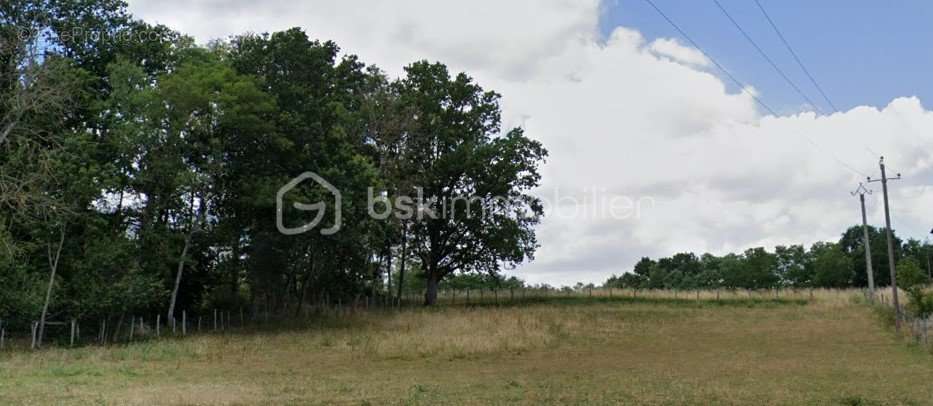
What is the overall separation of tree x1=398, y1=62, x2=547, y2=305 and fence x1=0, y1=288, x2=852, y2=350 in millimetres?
3669

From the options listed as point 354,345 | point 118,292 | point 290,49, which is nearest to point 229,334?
point 118,292

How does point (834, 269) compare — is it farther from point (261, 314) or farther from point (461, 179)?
point (261, 314)

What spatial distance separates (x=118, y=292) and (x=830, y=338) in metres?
29.2

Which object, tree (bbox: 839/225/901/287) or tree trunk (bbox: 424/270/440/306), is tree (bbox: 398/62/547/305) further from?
tree (bbox: 839/225/901/287)

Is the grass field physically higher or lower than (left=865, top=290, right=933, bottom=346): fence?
lower

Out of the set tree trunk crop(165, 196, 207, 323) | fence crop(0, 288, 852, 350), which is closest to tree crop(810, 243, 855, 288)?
fence crop(0, 288, 852, 350)

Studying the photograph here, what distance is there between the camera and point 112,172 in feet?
103

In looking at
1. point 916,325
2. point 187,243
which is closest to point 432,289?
point 187,243

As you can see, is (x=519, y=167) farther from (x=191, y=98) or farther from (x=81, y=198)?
(x=81, y=198)

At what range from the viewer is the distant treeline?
93312mm

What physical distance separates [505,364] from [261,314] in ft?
70.8

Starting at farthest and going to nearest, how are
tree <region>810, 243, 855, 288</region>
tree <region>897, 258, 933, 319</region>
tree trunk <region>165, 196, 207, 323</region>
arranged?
tree <region>810, 243, 855, 288</region> → tree trunk <region>165, 196, 207, 323</region> → tree <region>897, 258, 933, 319</region>
